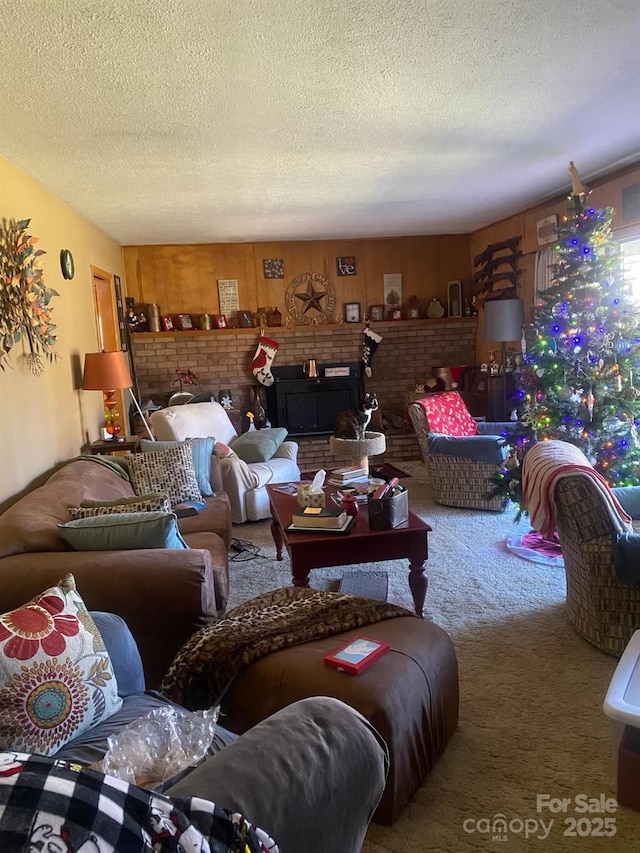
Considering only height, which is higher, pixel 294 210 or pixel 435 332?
pixel 294 210

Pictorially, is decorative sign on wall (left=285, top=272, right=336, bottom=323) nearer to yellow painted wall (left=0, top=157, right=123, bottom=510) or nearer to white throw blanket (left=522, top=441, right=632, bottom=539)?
yellow painted wall (left=0, top=157, right=123, bottom=510)

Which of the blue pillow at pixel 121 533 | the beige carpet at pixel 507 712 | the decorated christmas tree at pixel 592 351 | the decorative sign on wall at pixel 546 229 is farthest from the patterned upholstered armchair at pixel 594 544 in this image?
the decorative sign on wall at pixel 546 229

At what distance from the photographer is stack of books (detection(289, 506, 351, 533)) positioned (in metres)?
2.71

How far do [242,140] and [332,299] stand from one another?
3.69 metres

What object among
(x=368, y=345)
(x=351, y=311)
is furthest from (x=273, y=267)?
(x=368, y=345)

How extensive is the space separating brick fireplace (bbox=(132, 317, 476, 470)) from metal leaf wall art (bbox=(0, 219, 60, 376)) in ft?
9.53

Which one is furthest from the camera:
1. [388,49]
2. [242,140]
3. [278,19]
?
[242,140]

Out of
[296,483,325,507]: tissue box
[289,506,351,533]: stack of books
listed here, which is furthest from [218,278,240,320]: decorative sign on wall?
[289,506,351,533]: stack of books

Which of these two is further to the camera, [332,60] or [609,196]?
[609,196]

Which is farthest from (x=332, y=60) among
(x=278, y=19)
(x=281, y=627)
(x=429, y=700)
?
(x=429, y=700)

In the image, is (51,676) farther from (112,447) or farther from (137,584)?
(112,447)

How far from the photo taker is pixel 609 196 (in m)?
4.38

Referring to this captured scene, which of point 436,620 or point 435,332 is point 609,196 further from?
point 436,620

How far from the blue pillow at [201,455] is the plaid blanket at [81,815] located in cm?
302
